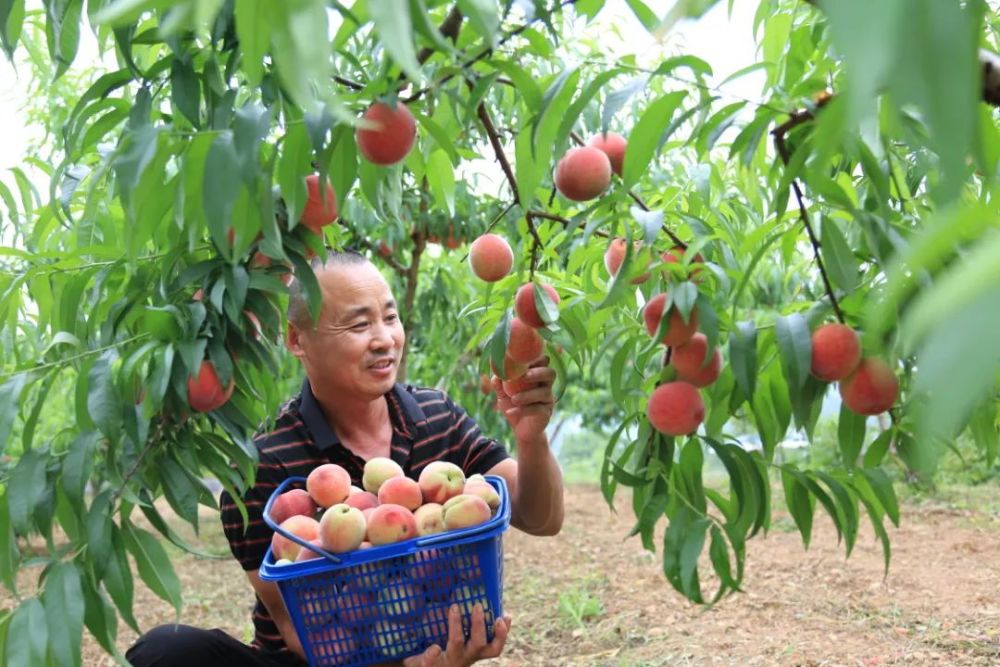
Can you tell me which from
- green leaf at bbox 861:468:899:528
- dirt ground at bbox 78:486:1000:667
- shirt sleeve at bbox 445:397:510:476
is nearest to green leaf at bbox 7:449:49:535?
green leaf at bbox 861:468:899:528

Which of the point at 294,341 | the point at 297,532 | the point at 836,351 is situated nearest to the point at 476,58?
the point at 836,351

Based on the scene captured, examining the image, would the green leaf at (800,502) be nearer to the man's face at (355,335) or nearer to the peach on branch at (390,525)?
the peach on branch at (390,525)

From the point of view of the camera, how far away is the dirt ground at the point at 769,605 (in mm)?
2789

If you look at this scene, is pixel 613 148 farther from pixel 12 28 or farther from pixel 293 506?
pixel 293 506

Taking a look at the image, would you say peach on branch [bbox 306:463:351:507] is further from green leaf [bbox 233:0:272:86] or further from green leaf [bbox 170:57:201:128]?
green leaf [bbox 233:0:272:86]

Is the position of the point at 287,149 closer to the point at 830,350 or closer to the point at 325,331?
the point at 830,350

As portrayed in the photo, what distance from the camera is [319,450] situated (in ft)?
6.75

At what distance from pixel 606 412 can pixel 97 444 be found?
8.52 metres

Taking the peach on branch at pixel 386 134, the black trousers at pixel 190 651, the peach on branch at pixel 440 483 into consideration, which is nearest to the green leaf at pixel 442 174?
the peach on branch at pixel 386 134

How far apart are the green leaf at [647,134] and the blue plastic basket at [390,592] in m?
0.63

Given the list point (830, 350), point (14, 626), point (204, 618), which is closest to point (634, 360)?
point (830, 350)

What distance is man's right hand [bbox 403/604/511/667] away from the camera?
156cm

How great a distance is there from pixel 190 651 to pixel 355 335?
0.68 m

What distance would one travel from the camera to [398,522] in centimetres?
154
